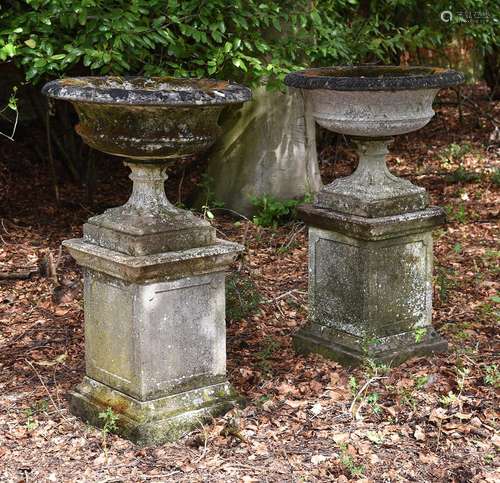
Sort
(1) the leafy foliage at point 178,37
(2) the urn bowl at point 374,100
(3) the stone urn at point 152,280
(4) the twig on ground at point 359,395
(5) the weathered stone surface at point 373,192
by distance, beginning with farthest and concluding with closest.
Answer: (1) the leafy foliage at point 178,37 < (5) the weathered stone surface at point 373,192 < (2) the urn bowl at point 374,100 < (4) the twig on ground at point 359,395 < (3) the stone urn at point 152,280

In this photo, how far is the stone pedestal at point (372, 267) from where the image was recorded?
18.6 ft

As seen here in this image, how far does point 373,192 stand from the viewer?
5.66 m

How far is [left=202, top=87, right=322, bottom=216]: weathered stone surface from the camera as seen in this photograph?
9.06 meters

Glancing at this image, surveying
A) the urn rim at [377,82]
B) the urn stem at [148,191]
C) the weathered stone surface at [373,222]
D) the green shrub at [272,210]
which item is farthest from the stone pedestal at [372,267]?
the green shrub at [272,210]

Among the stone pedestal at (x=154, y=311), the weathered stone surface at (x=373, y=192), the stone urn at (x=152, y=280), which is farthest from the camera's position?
the weathered stone surface at (x=373, y=192)

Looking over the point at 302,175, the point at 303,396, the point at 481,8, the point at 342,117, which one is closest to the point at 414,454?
the point at 303,396

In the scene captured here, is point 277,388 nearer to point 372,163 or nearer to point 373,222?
point 373,222

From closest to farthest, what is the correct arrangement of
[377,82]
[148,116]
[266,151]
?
[148,116]
[377,82]
[266,151]

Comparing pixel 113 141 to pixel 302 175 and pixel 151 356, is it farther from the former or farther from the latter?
pixel 302 175

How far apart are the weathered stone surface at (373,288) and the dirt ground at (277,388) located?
5.6 inches

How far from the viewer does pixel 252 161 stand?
912 centimetres

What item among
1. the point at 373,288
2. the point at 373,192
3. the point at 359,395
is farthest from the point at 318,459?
the point at 373,192

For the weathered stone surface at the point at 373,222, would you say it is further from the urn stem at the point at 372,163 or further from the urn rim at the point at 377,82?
the urn rim at the point at 377,82

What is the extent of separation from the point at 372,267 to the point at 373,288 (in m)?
0.13
